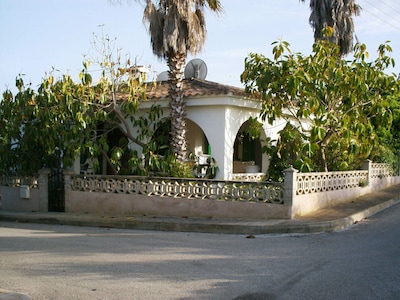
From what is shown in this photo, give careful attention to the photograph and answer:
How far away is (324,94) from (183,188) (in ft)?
16.0

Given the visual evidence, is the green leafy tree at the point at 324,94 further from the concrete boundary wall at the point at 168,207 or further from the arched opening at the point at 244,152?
the arched opening at the point at 244,152

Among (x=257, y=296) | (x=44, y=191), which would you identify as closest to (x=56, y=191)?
(x=44, y=191)

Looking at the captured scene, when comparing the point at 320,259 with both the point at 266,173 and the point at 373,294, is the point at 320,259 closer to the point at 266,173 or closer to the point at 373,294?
the point at 373,294

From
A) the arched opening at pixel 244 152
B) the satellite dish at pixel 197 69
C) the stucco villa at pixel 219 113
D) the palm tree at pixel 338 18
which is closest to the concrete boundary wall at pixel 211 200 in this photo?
the stucco villa at pixel 219 113

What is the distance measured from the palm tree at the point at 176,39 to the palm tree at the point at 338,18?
7974mm

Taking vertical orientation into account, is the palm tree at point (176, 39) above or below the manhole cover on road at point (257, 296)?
above

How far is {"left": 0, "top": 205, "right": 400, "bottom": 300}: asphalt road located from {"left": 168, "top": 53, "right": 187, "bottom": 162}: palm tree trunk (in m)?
3.65

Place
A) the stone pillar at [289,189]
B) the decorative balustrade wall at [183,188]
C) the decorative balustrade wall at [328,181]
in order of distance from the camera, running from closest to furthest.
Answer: the stone pillar at [289,189], the decorative balustrade wall at [183,188], the decorative balustrade wall at [328,181]

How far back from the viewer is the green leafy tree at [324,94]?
13.3m

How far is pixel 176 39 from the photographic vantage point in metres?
14.3

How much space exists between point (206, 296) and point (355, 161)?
13048 millimetres

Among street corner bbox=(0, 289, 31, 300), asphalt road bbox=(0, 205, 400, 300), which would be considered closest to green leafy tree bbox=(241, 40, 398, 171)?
asphalt road bbox=(0, 205, 400, 300)

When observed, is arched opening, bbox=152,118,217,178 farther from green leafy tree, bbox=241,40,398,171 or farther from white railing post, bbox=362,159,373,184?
white railing post, bbox=362,159,373,184

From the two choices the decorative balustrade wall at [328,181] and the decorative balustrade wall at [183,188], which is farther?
the decorative balustrade wall at [328,181]
